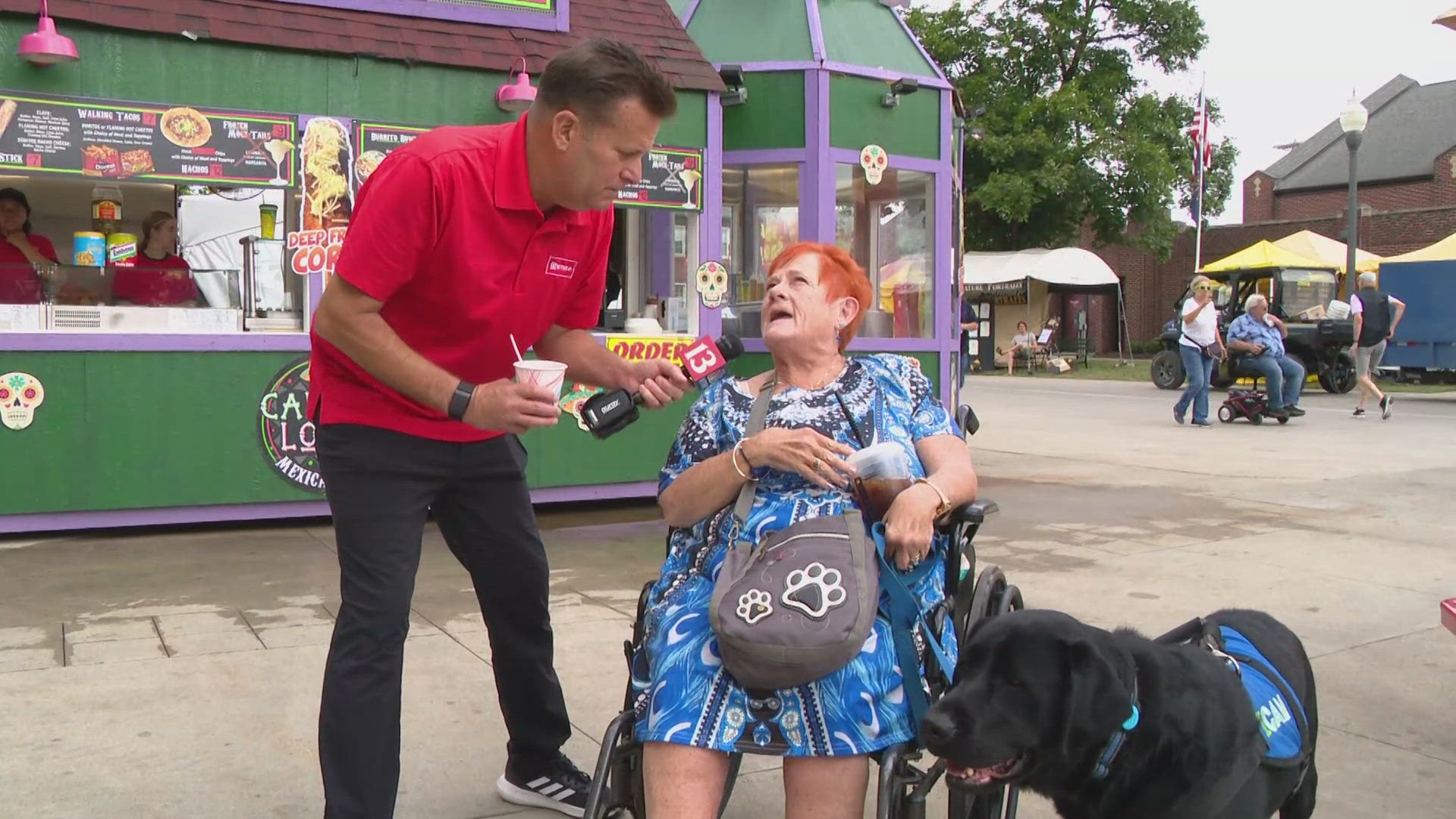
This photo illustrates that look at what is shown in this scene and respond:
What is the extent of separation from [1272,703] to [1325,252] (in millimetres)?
26952

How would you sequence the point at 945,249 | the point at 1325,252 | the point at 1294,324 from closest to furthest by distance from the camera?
1. the point at 945,249
2. the point at 1294,324
3. the point at 1325,252

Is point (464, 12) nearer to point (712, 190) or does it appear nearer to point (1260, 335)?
point (712, 190)

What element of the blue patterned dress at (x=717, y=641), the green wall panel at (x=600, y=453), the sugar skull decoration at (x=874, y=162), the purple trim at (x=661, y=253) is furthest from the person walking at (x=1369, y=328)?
the blue patterned dress at (x=717, y=641)

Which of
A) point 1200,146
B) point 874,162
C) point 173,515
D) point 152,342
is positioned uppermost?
point 1200,146

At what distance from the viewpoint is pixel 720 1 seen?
8.71 m

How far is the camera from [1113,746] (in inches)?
86.7

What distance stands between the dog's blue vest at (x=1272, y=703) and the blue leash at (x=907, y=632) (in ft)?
1.98

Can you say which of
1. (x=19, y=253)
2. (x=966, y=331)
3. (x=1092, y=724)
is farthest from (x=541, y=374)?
(x=966, y=331)

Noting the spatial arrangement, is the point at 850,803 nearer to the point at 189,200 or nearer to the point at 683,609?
the point at 683,609

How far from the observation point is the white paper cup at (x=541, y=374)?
233 cm

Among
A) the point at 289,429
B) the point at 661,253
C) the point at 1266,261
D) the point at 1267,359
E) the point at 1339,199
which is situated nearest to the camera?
the point at 289,429

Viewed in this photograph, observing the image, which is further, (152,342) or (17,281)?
(152,342)

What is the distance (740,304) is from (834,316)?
5.42 meters

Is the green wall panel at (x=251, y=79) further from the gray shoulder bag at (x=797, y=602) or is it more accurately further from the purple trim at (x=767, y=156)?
the gray shoulder bag at (x=797, y=602)
